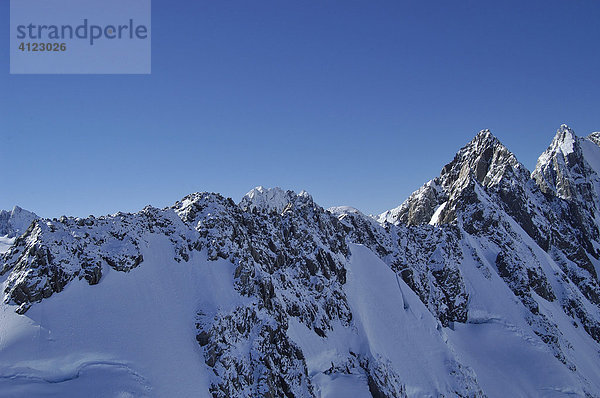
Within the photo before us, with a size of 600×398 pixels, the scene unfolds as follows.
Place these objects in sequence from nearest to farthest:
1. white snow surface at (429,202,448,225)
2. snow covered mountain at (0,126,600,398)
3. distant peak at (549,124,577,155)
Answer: snow covered mountain at (0,126,600,398), white snow surface at (429,202,448,225), distant peak at (549,124,577,155)

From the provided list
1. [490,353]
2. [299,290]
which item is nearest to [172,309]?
[299,290]

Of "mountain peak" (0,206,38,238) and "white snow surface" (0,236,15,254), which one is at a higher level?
"mountain peak" (0,206,38,238)

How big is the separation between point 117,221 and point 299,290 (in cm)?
2385

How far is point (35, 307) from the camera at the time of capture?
1250 inches

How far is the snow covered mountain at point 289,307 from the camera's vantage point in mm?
31500

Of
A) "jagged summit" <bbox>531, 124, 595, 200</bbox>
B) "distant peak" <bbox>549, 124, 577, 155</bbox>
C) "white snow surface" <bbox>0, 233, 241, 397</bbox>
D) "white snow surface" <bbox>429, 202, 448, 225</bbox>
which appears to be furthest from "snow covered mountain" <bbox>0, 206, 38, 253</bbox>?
"distant peak" <bbox>549, 124, 577, 155</bbox>

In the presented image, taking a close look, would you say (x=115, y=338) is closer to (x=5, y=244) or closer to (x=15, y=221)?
(x=5, y=244)

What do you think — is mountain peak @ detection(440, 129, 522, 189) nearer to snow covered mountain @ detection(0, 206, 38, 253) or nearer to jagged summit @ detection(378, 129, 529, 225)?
jagged summit @ detection(378, 129, 529, 225)

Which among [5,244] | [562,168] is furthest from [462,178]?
[5,244]

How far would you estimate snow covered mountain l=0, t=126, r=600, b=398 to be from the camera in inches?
1240

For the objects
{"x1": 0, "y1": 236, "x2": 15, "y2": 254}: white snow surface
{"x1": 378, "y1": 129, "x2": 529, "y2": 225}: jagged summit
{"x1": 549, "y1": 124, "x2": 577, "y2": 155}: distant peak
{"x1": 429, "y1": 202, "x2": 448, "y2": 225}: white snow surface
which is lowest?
{"x1": 0, "y1": 236, "x2": 15, "y2": 254}: white snow surface

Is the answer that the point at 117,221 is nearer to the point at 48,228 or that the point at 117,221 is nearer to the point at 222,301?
the point at 48,228

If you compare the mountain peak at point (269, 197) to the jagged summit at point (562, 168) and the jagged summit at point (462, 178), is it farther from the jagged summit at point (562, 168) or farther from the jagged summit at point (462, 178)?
the jagged summit at point (562, 168)

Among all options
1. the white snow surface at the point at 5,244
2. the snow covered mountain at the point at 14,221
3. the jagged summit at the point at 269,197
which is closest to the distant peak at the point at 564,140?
the jagged summit at the point at 269,197
